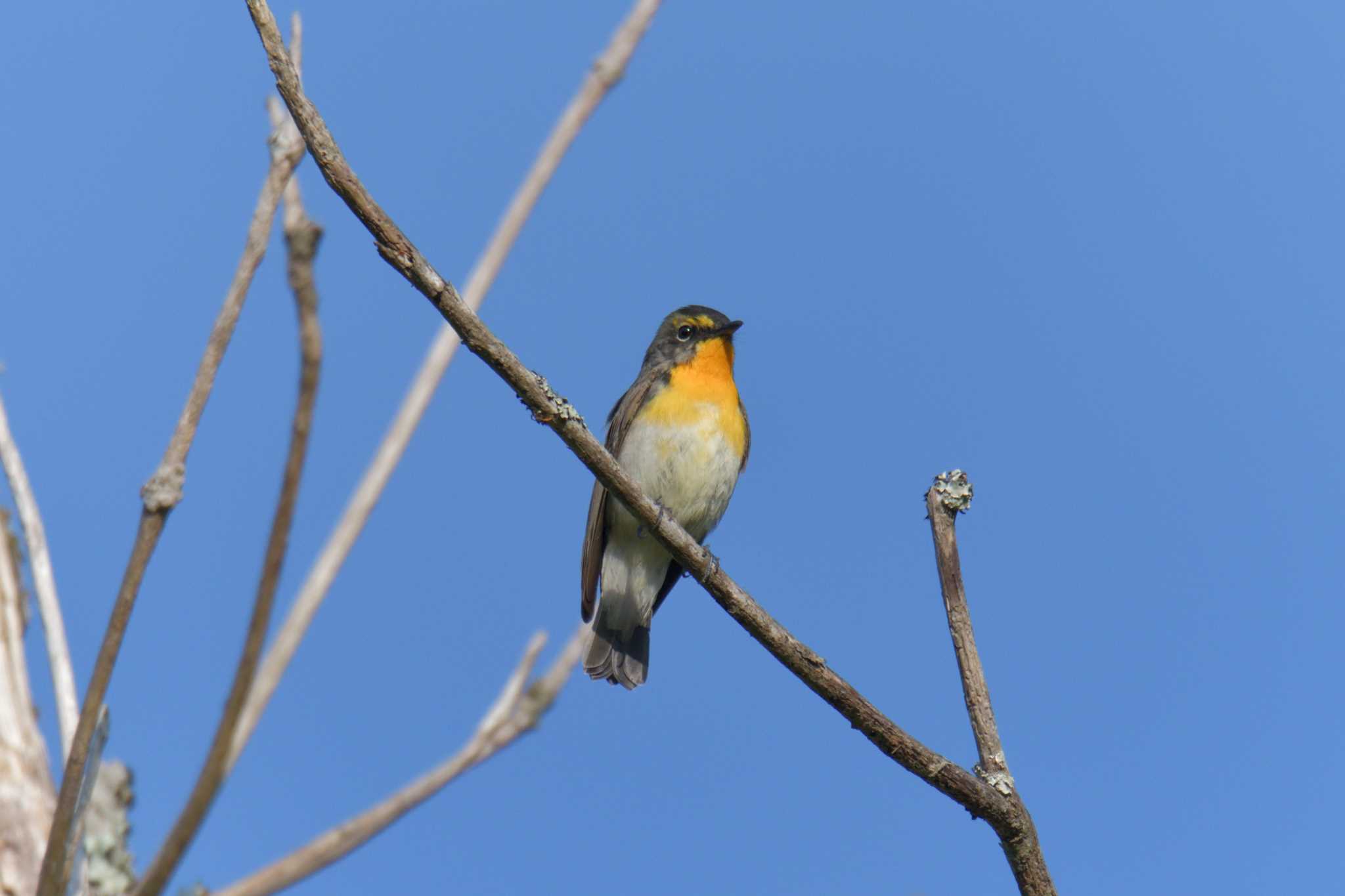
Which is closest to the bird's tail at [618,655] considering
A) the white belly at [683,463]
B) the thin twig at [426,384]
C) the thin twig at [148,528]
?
the white belly at [683,463]

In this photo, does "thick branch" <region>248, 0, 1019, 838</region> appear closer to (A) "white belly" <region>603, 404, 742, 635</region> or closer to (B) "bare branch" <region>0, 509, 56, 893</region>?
(B) "bare branch" <region>0, 509, 56, 893</region>

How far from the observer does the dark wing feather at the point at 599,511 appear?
8219mm

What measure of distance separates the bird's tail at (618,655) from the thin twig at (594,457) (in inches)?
150

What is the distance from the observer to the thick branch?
3291 millimetres

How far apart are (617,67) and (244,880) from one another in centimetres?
347

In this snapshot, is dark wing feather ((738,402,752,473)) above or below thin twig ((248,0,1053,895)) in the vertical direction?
above

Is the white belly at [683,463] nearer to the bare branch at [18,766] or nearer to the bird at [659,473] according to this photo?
the bird at [659,473]

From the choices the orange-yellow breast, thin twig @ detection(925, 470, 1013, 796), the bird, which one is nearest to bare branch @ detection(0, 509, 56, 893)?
thin twig @ detection(925, 470, 1013, 796)

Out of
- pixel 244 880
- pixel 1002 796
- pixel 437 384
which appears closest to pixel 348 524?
pixel 437 384

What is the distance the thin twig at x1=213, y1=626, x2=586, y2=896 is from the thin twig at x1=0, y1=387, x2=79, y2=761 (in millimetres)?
788

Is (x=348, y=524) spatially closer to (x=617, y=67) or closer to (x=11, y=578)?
(x=11, y=578)

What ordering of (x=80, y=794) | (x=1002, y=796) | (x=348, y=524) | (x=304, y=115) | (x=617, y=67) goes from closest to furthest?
(x=80, y=794) < (x=304, y=115) < (x=1002, y=796) < (x=348, y=524) < (x=617, y=67)

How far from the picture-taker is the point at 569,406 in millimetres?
4125

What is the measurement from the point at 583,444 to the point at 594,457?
67mm
